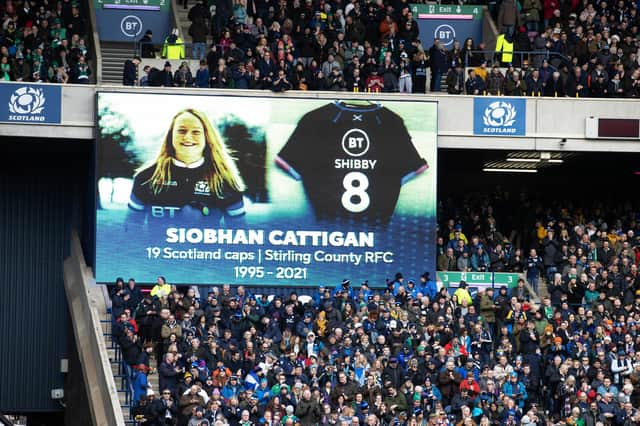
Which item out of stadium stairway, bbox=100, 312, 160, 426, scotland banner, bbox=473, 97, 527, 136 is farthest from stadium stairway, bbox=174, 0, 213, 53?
stadium stairway, bbox=100, 312, 160, 426

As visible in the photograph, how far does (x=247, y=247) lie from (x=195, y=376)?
723cm

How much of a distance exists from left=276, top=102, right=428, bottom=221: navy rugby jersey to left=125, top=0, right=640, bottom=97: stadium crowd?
28.0 inches

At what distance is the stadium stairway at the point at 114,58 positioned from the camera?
124ft

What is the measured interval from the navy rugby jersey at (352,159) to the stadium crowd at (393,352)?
81.2 inches

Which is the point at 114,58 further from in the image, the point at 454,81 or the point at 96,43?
the point at 454,81

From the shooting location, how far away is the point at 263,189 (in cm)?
3566

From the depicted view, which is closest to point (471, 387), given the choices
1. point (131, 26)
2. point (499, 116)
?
point (499, 116)

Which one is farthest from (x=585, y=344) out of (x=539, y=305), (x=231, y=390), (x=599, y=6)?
(x=599, y=6)

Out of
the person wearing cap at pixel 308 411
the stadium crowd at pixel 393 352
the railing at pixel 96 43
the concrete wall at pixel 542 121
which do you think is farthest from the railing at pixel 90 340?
the concrete wall at pixel 542 121

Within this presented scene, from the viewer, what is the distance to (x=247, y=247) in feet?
117

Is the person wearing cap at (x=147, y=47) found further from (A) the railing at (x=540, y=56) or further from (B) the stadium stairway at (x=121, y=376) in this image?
(B) the stadium stairway at (x=121, y=376)

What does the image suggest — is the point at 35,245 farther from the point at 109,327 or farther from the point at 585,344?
the point at 585,344

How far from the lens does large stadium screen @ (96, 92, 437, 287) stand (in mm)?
35031

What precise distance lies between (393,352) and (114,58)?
12.1 meters
